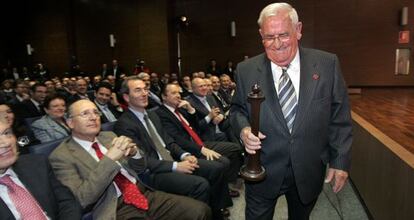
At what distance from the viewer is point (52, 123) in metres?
3.44

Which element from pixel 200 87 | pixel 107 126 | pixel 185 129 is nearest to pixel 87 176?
pixel 107 126

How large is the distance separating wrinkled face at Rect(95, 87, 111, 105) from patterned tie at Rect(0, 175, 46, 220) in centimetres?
338

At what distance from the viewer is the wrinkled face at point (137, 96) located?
290cm

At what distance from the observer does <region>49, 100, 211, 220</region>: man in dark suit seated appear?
1837mm

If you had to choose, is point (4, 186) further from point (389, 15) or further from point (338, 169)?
point (389, 15)

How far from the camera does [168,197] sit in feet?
7.42

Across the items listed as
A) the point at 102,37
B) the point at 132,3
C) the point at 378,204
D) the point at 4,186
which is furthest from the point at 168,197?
the point at 102,37

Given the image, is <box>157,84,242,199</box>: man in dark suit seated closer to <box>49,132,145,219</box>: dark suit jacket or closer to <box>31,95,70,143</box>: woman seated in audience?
<box>31,95,70,143</box>: woman seated in audience

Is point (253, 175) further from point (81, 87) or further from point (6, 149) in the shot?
point (81, 87)

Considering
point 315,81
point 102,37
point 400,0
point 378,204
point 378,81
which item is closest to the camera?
point 315,81

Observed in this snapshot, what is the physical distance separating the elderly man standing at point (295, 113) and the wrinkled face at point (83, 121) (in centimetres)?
104

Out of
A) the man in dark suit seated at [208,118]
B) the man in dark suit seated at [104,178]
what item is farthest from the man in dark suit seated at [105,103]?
the man in dark suit seated at [104,178]

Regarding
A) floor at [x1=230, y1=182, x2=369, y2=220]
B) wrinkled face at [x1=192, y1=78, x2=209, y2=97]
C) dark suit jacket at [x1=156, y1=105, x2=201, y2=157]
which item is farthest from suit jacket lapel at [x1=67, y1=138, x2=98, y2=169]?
wrinkled face at [x1=192, y1=78, x2=209, y2=97]

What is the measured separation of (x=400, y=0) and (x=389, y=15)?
1.66ft
